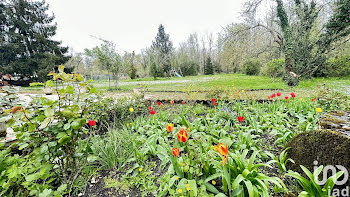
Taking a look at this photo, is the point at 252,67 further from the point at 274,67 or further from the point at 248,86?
the point at 248,86

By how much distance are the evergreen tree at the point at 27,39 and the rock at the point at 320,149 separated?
1683cm

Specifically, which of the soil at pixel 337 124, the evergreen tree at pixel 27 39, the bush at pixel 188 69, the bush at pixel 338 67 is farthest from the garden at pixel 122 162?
the bush at pixel 188 69

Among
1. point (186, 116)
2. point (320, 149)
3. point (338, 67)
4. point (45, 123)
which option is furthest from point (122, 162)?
point (338, 67)

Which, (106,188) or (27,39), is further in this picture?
(27,39)

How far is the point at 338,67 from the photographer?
885 cm

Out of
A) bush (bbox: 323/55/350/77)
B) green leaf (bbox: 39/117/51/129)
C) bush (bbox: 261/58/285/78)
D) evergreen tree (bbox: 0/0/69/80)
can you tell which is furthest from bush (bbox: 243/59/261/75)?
evergreen tree (bbox: 0/0/69/80)

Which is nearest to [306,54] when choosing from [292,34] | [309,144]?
[292,34]

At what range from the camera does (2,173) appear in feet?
3.59

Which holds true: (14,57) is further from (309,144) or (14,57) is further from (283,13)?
(283,13)

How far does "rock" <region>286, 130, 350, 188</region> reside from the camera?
1.08 m

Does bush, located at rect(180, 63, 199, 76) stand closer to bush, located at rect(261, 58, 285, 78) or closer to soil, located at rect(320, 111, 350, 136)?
bush, located at rect(261, 58, 285, 78)

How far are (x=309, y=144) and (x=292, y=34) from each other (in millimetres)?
7599

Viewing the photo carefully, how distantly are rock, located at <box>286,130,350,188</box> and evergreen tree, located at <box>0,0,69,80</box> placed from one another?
1683cm

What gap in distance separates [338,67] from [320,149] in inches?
463
